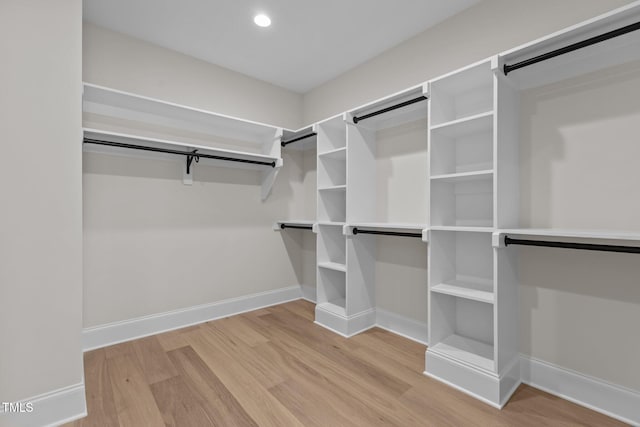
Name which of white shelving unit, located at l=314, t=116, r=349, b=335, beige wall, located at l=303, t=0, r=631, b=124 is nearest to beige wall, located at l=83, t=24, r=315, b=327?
white shelving unit, located at l=314, t=116, r=349, b=335

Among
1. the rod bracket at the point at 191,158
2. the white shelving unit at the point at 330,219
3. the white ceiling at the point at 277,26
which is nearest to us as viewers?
the white ceiling at the point at 277,26

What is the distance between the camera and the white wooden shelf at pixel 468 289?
1692 millimetres

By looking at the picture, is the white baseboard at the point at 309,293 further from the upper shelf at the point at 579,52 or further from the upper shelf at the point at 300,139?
the upper shelf at the point at 579,52

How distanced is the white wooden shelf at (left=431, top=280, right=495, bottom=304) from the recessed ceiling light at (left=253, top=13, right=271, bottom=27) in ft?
7.51

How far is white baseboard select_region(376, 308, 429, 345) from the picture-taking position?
2.32 meters

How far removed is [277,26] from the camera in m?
2.29

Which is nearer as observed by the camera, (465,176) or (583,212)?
(583,212)

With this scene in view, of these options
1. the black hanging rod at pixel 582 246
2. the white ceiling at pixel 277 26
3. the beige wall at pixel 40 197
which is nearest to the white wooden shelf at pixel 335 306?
the black hanging rod at pixel 582 246

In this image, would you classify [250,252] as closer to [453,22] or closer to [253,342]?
[253,342]

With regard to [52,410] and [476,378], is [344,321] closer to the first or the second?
[476,378]

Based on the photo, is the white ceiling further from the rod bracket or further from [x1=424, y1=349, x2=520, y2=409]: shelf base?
[x1=424, y1=349, x2=520, y2=409]: shelf base

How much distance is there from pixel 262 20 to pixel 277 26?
13 cm

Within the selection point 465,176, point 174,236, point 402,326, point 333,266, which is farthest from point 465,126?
point 174,236

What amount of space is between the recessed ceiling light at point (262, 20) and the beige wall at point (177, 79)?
831 millimetres
